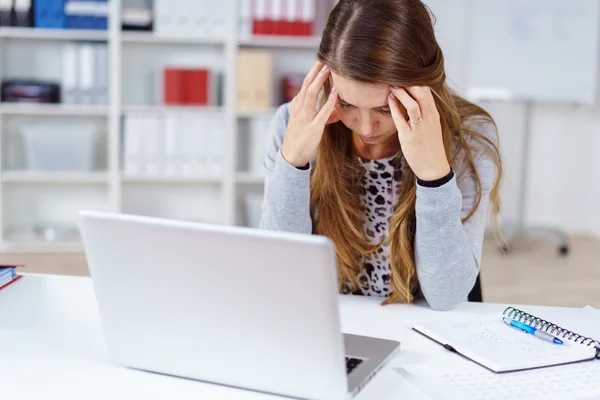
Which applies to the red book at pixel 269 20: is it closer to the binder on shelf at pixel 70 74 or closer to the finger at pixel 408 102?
the binder on shelf at pixel 70 74

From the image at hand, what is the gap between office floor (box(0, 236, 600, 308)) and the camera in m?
3.36

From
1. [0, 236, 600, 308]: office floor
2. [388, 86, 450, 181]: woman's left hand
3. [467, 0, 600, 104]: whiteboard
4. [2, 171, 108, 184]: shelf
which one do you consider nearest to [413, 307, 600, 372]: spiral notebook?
[388, 86, 450, 181]: woman's left hand

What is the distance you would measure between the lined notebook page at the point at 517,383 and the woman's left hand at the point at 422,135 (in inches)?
15.7

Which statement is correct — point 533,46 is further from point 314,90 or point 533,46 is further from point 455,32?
point 314,90

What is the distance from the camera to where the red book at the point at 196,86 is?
12.6 feet

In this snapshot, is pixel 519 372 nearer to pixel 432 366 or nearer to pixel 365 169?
pixel 432 366

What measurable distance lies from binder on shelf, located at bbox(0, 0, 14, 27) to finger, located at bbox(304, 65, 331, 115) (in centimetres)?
282

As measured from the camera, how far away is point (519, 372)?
1009 millimetres

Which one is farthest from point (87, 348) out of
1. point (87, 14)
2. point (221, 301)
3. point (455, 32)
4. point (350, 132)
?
point (455, 32)

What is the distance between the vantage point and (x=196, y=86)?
3.87 metres

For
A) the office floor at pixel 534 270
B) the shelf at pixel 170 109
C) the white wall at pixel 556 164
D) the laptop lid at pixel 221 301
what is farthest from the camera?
the white wall at pixel 556 164

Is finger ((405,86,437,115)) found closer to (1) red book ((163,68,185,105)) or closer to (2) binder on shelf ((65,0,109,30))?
(1) red book ((163,68,185,105))

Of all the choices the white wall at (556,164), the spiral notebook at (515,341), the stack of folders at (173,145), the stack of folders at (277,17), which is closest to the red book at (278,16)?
the stack of folders at (277,17)

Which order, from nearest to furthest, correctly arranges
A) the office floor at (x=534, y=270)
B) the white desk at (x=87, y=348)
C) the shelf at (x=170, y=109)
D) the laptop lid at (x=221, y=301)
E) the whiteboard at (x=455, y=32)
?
the laptop lid at (x=221, y=301) < the white desk at (x=87, y=348) < the office floor at (x=534, y=270) < the shelf at (x=170, y=109) < the whiteboard at (x=455, y=32)
